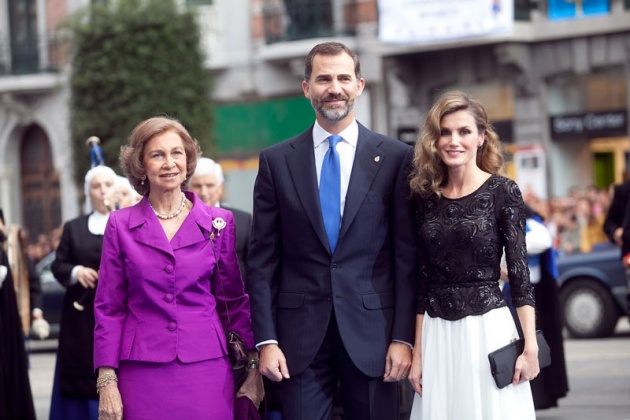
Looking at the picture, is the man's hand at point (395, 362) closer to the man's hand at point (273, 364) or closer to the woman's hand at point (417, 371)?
the woman's hand at point (417, 371)

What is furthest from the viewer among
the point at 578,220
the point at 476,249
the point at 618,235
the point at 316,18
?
the point at 316,18

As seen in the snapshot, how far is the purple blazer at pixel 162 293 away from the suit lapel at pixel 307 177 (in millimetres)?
458

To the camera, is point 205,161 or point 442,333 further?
point 205,161

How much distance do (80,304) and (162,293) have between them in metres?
3.23

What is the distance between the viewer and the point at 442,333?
6391mm

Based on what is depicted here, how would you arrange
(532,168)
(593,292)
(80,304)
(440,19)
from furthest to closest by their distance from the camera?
1. (532,168)
2. (440,19)
3. (593,292)
4. (80,304)

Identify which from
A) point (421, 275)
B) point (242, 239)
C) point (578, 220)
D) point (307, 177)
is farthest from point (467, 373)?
point (578, 220)

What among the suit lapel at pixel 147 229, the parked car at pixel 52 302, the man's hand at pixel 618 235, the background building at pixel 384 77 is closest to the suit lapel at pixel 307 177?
the suit lapel at pixel 147 229

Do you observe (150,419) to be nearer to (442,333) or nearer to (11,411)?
(442,333)

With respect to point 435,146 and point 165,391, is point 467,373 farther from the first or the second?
point 165,391

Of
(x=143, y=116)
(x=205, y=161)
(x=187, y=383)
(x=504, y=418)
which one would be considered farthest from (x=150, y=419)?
(x=143, y=116)

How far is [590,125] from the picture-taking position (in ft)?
88.6

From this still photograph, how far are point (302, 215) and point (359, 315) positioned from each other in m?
0.52

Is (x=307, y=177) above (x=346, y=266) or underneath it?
above
